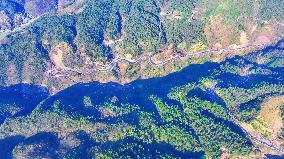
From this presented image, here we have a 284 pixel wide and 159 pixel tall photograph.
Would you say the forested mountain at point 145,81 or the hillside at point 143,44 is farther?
the hillside at point 143,44

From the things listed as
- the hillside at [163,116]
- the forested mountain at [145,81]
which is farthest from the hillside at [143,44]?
the hillside at [163,116]

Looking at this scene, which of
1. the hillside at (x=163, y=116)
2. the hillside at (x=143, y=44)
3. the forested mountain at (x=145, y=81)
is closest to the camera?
the hillside at (x=163, y=116)

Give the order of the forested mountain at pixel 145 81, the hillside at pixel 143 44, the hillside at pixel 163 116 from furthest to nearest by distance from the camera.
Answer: the hillside at pixel 143 44, the forested mountain at pixel 145 81, the hillside at pixel 163 116

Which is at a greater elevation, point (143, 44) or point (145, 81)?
point (143, 44)

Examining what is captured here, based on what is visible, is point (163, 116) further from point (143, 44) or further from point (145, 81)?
point (143, 44)

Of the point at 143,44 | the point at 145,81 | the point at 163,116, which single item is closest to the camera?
the point at 163,116

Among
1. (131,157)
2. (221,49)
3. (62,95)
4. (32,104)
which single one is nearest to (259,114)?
(131,157)

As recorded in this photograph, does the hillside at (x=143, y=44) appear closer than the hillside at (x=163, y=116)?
No

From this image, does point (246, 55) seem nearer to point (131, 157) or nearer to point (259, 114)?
point (259, 114)

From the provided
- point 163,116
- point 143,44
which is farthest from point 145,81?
point 163,116

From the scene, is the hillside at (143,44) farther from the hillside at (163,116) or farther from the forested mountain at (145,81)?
the hillside at (163,116)
